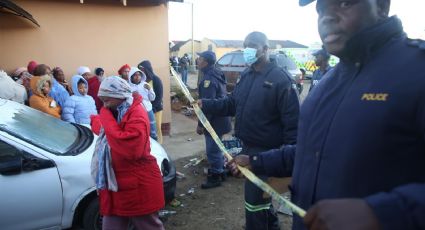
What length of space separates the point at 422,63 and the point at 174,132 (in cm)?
801

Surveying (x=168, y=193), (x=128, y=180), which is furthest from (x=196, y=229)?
(x=128, y=180)

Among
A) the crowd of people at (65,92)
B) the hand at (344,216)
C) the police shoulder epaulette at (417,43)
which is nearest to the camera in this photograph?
the hand at (344,216)

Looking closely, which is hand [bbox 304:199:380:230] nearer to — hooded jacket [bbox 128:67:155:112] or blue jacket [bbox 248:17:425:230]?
blue jacket [bbox 248:17:425:230]

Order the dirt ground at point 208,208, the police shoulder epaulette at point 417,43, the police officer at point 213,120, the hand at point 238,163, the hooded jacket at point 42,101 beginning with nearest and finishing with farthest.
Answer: the police shoulder epaulette at point 417,43 < the hand at point 238,163 < the dirt ground at point 208,208 < the hooded jacket at point 42,101 < the police officer at point 213,120

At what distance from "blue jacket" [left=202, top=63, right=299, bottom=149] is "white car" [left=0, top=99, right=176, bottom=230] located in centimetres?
168

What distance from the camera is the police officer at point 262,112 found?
9.96ft

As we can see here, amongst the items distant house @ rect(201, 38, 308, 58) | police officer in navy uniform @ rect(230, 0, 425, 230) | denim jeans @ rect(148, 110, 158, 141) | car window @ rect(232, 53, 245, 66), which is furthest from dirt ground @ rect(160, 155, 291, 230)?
distant house @ rect(201, 38, 308, 58)

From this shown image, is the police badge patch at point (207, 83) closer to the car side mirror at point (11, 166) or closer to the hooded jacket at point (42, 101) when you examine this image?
the hooded jacket at point (42, 101)

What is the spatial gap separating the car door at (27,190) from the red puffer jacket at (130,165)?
0.71 meters

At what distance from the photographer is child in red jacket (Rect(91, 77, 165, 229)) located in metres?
2.92

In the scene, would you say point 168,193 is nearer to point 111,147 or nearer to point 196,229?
point 196,229

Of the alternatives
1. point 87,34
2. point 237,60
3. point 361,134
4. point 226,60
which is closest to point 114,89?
point 361,134

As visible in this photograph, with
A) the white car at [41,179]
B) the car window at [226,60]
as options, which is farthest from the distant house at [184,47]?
the white car at [41,179]

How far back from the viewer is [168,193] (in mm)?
4152
